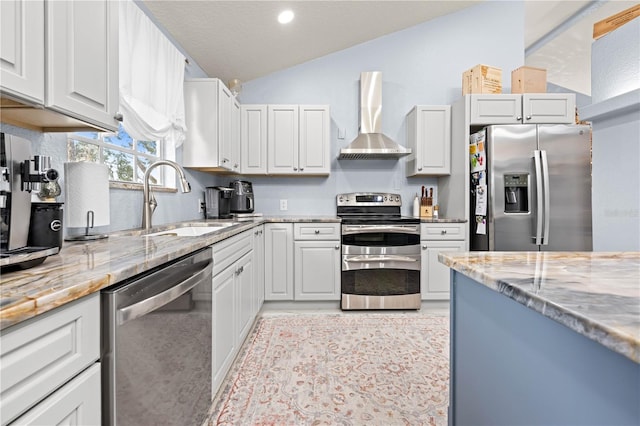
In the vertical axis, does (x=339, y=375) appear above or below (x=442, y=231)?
below

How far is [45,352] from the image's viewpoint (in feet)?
2.07

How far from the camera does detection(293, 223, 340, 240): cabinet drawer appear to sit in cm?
323

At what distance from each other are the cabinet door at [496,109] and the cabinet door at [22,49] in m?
3.27

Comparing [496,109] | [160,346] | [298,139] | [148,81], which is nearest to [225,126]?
[298,139]

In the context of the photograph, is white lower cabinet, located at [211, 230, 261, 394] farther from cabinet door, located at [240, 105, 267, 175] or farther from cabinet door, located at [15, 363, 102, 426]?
cabinet door, located at [240, 105, 267, 175]

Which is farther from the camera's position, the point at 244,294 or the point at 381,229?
the point at 381,229

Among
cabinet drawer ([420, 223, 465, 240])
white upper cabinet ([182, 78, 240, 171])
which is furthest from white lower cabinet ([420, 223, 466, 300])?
white upper cabinet ([182, 78, 240, 171])

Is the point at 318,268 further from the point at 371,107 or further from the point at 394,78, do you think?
the point at 394,78

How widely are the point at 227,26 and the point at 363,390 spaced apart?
2.91 m

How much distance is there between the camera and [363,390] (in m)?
1.87

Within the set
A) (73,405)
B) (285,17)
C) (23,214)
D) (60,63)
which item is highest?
(285,17)

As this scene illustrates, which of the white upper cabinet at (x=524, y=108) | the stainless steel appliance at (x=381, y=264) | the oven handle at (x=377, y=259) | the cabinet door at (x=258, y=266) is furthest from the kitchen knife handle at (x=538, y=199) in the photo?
the cabinet door at (x=258, y=266)

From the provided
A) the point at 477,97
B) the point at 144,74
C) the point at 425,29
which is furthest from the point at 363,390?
the point at 425,29

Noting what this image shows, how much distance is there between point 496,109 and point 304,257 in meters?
2.39
